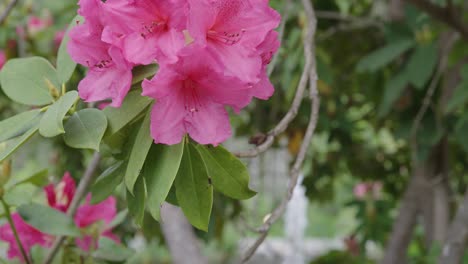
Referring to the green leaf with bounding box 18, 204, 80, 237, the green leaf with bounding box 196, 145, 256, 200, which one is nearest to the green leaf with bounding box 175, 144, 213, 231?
the green leaf with bounding box 196, 145, 256, 200

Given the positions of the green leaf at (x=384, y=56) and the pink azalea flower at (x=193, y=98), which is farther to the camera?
the green leaf at (x=384, y=56)

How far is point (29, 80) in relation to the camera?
78 centimetres

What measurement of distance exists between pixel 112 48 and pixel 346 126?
4.80ft

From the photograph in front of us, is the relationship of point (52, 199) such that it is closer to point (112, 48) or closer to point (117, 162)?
point (117, 162)

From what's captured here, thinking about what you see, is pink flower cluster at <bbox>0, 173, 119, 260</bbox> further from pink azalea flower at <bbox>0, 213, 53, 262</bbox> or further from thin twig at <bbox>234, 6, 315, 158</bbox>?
thin twig at <bbox>234, 6, 315, 158</bbox>

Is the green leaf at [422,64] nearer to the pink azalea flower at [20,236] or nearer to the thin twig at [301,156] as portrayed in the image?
the thin twig at [301,156]

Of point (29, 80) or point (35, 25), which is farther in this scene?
point (35, 25)

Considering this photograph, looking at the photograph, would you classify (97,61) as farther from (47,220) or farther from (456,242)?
(456,242)

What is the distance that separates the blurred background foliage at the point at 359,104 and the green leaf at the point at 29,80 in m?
0.68

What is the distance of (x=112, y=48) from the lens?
2.11 feet

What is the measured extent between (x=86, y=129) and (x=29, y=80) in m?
0.15

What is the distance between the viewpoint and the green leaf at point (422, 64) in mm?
1624

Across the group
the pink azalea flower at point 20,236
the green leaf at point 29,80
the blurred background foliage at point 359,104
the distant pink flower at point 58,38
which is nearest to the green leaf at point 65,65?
the green leaf at point 29,80

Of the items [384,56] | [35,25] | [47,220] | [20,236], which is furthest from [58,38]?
[47,220]
